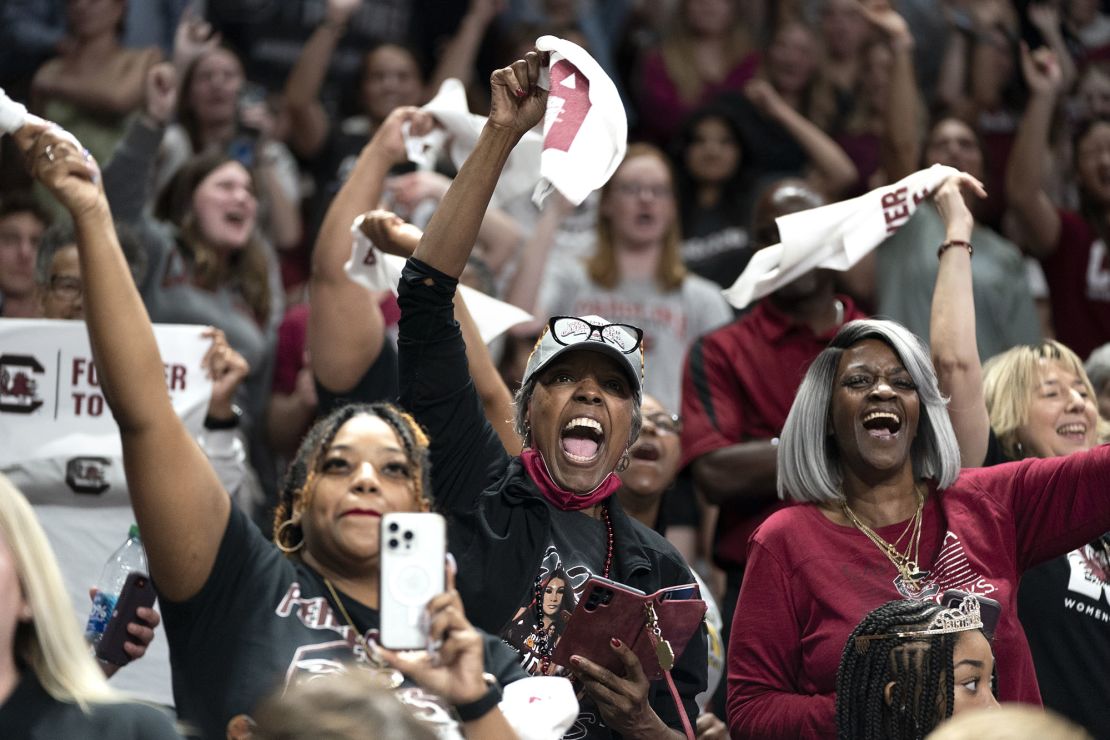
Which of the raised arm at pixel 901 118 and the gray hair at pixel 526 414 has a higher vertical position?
the raised arm at pixel 901 118

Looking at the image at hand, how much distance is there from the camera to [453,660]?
2797mm

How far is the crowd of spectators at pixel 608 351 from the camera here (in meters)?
3.20

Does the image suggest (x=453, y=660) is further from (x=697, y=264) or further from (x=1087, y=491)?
(x=697, y=264)

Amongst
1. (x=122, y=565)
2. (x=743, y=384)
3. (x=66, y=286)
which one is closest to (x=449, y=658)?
(x=122, y=565)

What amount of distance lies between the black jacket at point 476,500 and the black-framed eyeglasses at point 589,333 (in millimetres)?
265

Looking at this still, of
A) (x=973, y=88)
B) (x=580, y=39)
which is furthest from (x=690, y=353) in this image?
(x=973, y=88)

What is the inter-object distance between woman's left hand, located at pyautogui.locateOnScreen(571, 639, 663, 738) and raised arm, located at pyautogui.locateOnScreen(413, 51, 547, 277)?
0.88 m

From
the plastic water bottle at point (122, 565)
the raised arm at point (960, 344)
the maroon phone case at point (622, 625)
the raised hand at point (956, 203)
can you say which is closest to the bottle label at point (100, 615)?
the plastic water bottle at point (122, 565)

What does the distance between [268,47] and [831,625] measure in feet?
17.6

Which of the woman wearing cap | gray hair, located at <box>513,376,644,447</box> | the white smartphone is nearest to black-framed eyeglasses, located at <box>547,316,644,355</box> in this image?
the woman wearing cap

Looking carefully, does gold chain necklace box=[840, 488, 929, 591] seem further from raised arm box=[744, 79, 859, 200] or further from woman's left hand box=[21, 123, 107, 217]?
raised arm box=[744, 79, 859, 200]

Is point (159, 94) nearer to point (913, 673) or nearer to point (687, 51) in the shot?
point (687, 51)

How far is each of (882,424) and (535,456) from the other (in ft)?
2.77

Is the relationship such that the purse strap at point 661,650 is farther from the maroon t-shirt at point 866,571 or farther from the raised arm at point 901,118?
the raised arm at point 901,118
